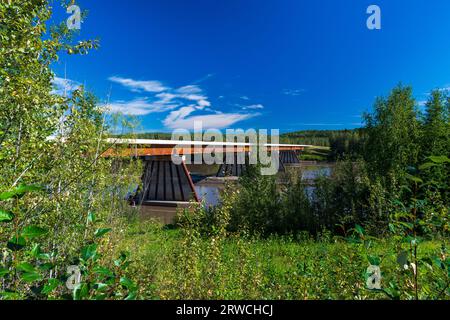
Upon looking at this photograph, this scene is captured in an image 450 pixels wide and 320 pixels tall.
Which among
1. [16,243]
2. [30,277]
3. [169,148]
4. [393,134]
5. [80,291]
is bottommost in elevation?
[80,291]

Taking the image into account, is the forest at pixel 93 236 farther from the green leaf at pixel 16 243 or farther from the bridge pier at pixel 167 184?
the bridge pier at pixel 167 184

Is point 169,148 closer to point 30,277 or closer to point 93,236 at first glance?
point 93,236

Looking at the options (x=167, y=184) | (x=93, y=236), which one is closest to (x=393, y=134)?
(x=167, y=184)

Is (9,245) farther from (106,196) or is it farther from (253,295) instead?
(106,196)

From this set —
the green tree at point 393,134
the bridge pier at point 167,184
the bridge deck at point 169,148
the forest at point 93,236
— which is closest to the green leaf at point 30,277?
the forest at point 93,236

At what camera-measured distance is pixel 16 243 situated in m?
1.13

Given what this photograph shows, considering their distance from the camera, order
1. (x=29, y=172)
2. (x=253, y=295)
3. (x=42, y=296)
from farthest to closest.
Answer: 1. (x=29, y=172)
2. (x=253, y=295)
3. (x=42, y=296)

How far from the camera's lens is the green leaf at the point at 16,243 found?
43.8 inches

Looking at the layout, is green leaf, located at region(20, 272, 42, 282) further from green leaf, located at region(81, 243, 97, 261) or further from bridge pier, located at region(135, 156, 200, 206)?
bridge pier, located at region(135, 156, 200, 206)

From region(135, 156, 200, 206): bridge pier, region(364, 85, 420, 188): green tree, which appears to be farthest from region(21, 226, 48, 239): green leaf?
region(135, 156, 200, 206): bridge pier

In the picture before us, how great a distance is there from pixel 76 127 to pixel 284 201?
11.8 m

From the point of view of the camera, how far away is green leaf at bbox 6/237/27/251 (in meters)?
1.11
